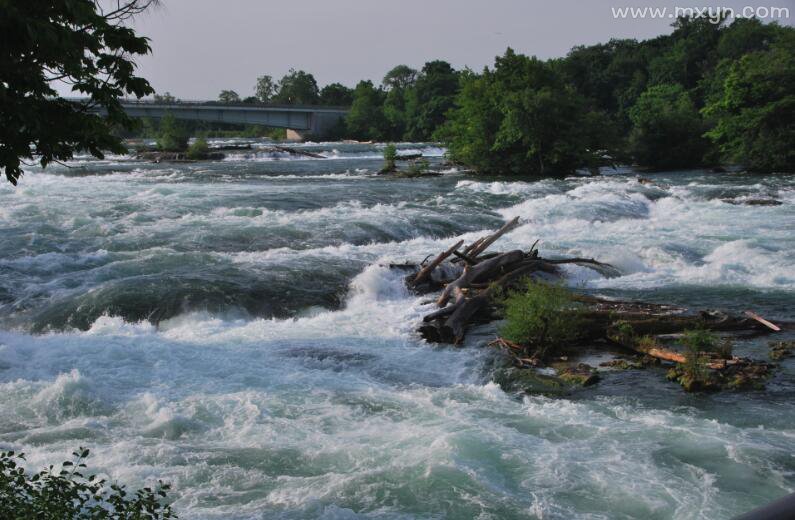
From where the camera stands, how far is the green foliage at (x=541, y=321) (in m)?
10.1

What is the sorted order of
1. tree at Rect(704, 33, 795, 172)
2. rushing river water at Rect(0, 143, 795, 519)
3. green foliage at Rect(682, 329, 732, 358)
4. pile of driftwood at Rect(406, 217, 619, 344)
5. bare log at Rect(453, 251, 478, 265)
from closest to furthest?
1. rushing river water at Rect(0, 143, 795, 519)
2. green foliage at Rect(682, 329, 732, 358)
3. pile of driftwood at Rect(406, 217, 619, 344)
4. bare log at Rect(453, 251, 478, 265)
5. tree at Rect(704, 33, 795, 172)

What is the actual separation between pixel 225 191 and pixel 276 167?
16106 millimetres

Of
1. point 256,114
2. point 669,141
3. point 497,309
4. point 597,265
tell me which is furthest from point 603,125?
point 256,114

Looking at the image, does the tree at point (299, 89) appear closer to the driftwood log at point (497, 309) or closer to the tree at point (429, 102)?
the tree at point (429, 102)

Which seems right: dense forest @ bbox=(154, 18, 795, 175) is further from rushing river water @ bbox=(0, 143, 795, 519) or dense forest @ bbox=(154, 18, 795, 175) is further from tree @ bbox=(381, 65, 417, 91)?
tree @ bbox=(381, 65, 417, 91)

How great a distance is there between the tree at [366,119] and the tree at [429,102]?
3520 mm

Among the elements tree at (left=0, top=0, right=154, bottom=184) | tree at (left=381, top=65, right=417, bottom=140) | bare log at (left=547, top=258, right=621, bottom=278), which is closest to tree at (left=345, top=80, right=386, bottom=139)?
tree at (left=381, top=65, right=417, bottom=140)

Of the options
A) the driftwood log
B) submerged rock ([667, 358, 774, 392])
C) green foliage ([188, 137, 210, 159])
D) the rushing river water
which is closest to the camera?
the rushing river water

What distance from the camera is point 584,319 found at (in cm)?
1073

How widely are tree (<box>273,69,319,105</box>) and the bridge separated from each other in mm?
41921

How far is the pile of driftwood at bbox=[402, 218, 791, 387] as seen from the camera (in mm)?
9875

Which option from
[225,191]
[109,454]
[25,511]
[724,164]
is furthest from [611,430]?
[724,164]

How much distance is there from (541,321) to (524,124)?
28.7 metres

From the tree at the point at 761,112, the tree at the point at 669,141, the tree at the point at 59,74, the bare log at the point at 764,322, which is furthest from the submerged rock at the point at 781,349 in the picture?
the tree at the point at 669,141
